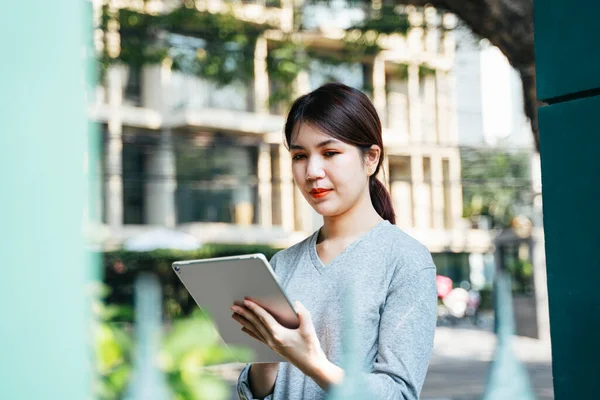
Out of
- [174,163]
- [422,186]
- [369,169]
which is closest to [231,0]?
[369,169]

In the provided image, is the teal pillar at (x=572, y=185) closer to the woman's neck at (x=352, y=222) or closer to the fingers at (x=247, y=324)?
the woman's neck at (x=352, y=222)

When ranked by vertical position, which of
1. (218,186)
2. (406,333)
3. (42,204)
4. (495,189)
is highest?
(495,189)

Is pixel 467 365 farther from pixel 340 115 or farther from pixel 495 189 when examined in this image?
pixel 495 189

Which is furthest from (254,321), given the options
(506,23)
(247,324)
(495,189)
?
(495,189)

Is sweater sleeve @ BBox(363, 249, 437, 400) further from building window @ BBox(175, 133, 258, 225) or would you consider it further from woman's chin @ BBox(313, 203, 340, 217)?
building window @ BBox(175, 133, 258, 225)

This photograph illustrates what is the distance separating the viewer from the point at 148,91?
19.8 m

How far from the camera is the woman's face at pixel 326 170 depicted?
1526 millimetres

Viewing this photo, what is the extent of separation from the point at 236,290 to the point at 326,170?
1.13 ft

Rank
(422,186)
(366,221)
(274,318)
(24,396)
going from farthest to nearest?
(422,186)
(366,221)
(274,318)
(24,396)

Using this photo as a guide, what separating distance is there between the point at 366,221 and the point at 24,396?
3.41 ft

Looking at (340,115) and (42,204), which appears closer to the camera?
(42,204)

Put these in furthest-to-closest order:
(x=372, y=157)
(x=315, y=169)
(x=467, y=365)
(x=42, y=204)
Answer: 1. (x=467, y=365)
2. (x=372, y=157)
3. (x=315, y=169)
4. (x=42, y=204)

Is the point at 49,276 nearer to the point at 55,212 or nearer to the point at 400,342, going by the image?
the point at 55,212

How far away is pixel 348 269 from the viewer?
1.53 metres
